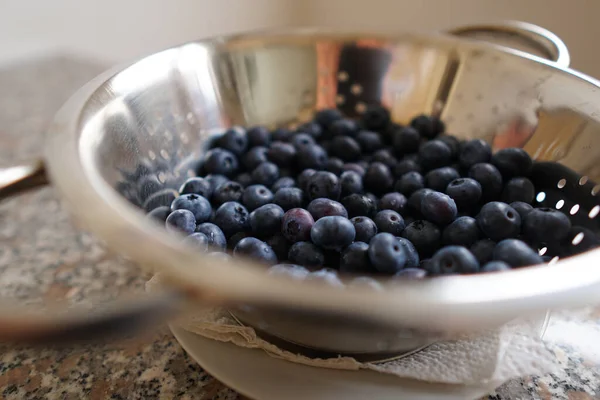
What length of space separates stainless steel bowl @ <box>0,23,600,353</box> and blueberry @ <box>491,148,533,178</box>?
0.09 feet

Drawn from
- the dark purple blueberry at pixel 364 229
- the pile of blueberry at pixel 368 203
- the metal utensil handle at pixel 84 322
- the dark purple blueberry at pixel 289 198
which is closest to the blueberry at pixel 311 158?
the pile of blueberry at pixel 368 203

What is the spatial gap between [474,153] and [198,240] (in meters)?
0.43

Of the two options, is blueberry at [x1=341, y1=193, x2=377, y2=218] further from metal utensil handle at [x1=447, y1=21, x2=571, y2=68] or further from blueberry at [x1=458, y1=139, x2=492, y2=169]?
metal utensil handle at [x1=447, y1=21, x2=571, y2=68]

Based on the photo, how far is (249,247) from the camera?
0.58m

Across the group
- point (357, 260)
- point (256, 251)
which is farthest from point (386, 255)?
point (256, 251)

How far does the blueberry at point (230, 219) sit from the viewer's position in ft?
2.15

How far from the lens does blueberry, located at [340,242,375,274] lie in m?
0.56

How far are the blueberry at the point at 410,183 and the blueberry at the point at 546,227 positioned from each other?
17 cm

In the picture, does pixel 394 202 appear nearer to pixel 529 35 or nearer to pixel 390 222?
pixel 390 222

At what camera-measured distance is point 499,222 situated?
A: 0.59 meters

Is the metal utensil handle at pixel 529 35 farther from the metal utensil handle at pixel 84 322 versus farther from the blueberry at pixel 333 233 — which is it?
the metal utensil handle at pixel 84 322

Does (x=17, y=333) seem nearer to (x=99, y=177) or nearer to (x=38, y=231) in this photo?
(x=99, y=177)

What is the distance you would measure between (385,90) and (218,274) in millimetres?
643

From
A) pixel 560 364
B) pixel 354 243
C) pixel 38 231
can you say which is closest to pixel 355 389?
pixel 354 243
